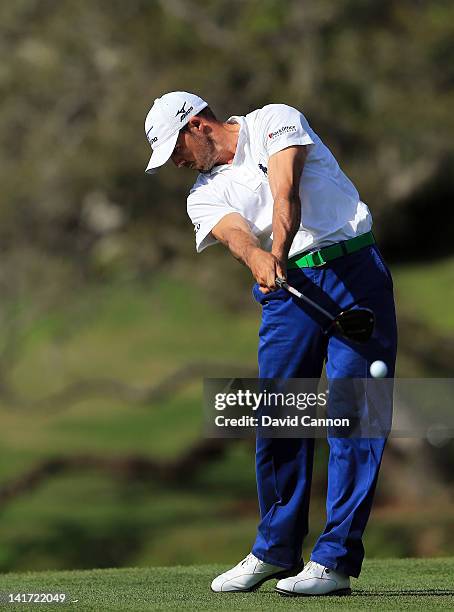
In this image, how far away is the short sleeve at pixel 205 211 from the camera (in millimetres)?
5430

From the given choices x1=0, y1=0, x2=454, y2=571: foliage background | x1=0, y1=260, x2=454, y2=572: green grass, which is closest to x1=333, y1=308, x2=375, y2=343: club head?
x1=0, y1=0, x2=454, y2=571: foliage background

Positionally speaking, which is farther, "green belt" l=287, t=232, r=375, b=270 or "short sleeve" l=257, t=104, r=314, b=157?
"green belt" l=287, t=232, r=375, b=270

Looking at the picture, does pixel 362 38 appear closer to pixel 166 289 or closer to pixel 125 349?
pixel 166 289

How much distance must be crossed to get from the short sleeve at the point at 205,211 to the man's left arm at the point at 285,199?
28cm

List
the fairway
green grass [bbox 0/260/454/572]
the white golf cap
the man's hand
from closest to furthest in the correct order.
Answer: the fairway
the man's hand
the white golf cap
green grass [bbox 0/260/454/572]

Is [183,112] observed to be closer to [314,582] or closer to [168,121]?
[168,121]

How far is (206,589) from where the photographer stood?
570cm

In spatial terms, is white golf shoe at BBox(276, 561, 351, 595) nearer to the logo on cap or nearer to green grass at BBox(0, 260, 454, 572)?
the logo on cap

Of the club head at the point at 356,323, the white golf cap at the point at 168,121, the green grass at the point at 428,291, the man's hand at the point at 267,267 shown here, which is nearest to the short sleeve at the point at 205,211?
the white golf cap at the point at 168,121

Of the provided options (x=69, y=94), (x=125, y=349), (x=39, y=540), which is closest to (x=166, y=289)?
(x=69, y=94)

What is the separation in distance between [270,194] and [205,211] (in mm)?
293

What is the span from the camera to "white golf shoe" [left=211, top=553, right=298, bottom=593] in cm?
557

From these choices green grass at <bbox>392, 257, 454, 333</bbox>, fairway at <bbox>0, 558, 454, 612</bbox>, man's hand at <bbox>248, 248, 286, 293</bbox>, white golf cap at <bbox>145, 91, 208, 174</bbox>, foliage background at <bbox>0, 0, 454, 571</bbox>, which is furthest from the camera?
green grass at <bbox>392, 257, 454, 333</bbox>

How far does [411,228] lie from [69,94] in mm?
4837
